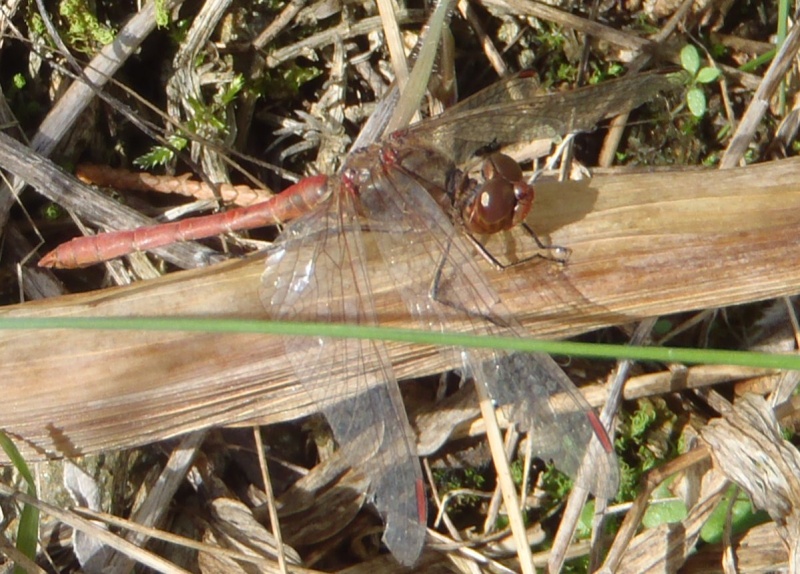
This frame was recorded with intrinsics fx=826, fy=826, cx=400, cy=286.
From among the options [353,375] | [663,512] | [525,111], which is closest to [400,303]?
[353,375]

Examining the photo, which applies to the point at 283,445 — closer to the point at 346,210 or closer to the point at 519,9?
the point at 346,210

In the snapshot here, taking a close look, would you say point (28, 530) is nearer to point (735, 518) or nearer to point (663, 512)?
point (663, 512)

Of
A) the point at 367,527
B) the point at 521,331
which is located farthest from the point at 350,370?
the point at 367,527

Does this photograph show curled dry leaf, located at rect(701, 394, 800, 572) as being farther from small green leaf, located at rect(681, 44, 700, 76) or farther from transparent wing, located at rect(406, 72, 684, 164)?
small green leaf, located at rect(681, 44, 700, 76)

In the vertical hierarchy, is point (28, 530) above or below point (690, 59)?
below

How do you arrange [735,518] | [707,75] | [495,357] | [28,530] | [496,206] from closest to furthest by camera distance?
[28,530]
[495,357]
[496,206]
[735,518]
[707,75]

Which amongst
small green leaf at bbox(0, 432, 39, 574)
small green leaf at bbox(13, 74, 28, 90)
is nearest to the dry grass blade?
small green leaf at bbox(0, 432, 39, 574)
